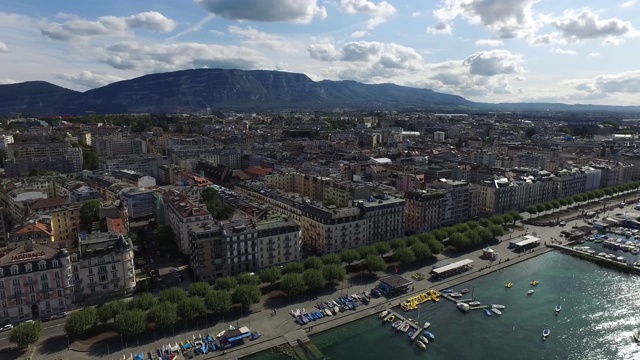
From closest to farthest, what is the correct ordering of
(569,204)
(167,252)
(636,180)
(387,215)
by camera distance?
1. (167,252)
2. (387,215)
3. (569,204)
4. (636,180)

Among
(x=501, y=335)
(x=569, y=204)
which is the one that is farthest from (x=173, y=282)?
(x=569, y=204)

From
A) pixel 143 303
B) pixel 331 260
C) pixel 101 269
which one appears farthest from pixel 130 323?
pixel 331 260

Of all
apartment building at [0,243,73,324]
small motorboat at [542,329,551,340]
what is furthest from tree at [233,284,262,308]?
small motorboat at [542,329,551,340]

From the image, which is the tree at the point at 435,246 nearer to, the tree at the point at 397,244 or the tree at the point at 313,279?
the tree at the point at 397,244

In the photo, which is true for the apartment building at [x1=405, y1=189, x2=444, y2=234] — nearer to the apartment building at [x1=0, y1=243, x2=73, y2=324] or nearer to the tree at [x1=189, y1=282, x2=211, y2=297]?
the tree at [x1=189, y1=282, x2=211, y2=297]

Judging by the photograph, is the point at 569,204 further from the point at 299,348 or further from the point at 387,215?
the point at 299,348

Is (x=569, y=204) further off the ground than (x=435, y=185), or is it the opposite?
(x=435, y=185)

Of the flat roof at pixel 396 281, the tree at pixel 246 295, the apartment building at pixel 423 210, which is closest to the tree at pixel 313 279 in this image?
the tree at pixel 246 295
